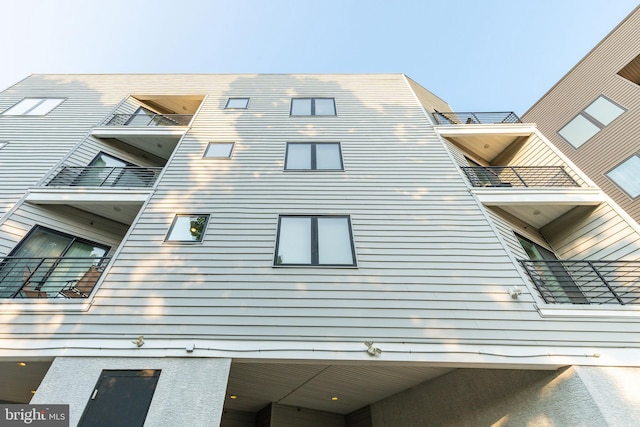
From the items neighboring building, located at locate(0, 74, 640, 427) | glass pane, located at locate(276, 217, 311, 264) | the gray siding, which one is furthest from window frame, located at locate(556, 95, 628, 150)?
glass pane, located at locate(276, 217, 311, 264)

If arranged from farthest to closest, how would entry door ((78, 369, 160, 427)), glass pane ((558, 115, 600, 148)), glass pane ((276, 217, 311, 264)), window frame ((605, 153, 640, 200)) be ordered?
glass pane ((558, 115, 600, 148)), window frame ((605, 153, 640, 200)), glass pane ((276, 217, 311, 264)), entry door ((78, 369, 160, 427))

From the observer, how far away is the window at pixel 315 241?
610cm

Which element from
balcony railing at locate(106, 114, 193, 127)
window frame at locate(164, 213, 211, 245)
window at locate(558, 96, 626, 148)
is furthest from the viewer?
window at locate(558, 96, 626, 148)

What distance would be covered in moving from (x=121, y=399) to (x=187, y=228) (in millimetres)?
3434

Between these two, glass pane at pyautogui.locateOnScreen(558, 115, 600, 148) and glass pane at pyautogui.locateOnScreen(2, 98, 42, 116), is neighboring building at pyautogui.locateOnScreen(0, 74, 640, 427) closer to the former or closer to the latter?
glass pane at pyautogui.locateOnScreen(2, 98, 42, 116)

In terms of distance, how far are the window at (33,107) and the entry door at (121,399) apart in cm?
1058

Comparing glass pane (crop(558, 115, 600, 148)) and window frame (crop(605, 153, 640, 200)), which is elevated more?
glass pane (crop(558, 115, 600, 148))

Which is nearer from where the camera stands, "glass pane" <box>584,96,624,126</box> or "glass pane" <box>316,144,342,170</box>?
"glass pane" <box>316,144,342,170</box>

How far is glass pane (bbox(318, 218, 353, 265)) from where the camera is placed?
611 centimetres

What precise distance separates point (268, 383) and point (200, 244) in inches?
127

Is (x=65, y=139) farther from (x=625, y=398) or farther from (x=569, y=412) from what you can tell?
(x=625, y=398)

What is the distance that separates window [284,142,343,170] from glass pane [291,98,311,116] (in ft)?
6.57

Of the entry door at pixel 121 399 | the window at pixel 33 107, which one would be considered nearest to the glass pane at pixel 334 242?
the entry door at pixel 121 399

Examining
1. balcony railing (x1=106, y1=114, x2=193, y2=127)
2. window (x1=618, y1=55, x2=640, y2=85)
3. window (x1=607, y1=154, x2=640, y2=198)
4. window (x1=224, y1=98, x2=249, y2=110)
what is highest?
window (x1=618, y1=55, x2=640, y2=85)
